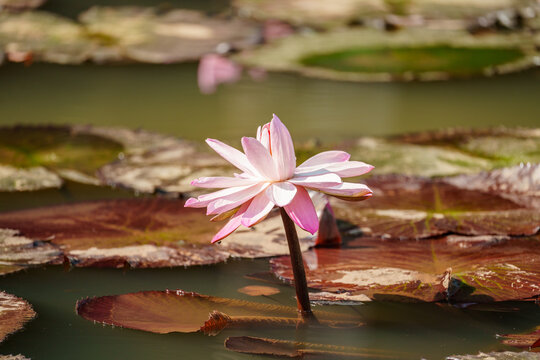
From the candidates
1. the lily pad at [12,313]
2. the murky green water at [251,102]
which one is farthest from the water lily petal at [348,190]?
the murky green water at [251,102]

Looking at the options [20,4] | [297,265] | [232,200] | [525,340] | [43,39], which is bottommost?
[525,340]

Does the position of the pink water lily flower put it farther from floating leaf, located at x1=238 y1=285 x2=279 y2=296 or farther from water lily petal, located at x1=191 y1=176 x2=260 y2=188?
floating leaf, located at x1=238 y1=285 x2=279 y2=296

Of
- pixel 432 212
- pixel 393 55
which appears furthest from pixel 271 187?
pixel 393 55

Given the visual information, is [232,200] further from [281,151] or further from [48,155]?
[48,155]

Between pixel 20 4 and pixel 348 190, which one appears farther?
pixel 20 4

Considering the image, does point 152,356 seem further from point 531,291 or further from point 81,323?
point 531,291

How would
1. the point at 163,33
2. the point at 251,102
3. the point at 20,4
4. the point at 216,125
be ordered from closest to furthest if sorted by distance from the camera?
1. the point at 216,125
2. the point at 251,102
3. the point at 163,33
4. the point at 20,4

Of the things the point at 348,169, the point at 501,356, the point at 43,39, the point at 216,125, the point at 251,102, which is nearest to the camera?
the point at 501,356

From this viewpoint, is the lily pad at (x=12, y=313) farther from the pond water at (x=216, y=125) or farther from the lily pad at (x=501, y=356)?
the lily pad at (x=501, y=356)
